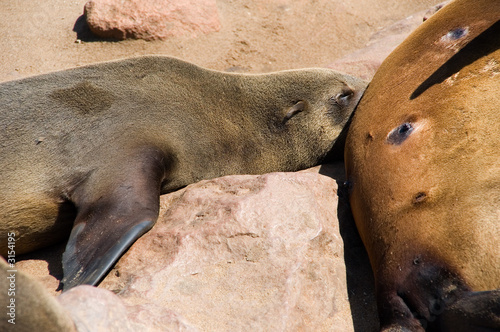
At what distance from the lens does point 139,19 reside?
641 centimetres

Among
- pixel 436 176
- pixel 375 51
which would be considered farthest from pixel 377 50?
pixel 436 176

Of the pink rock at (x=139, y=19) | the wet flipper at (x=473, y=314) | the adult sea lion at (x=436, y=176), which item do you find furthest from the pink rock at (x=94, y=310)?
the pink rock at (x=139, y=19)

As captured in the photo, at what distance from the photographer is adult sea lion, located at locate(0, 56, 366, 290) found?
3516 mm

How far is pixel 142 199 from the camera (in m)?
3.47

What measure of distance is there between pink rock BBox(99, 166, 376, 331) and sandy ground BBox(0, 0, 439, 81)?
10.5 ft

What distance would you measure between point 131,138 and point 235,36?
3.22 m

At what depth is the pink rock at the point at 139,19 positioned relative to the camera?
641 cm

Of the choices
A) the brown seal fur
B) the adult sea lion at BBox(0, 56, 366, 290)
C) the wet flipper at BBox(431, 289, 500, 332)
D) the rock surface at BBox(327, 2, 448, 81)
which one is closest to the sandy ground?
the rock surface at BBox(327, 2, 448, 81)

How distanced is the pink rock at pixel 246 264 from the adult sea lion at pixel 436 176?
26 centimetres

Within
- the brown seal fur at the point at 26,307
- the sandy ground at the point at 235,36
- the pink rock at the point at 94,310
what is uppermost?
the brown seal fur at the point at 26,307

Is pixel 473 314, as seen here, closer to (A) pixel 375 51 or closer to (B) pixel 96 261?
(B) pixel 96 261

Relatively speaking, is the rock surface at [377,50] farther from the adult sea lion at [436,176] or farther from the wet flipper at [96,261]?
the wet flipper at [96,261]

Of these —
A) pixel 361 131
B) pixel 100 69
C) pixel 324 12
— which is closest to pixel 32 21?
pixel 100 69

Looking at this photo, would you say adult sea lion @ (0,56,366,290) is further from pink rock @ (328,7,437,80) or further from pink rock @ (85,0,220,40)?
pink rock @ (85,0,220,40)
